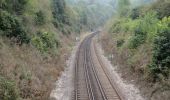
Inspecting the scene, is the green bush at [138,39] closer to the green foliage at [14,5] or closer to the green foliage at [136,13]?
the green foliage at [136,13]

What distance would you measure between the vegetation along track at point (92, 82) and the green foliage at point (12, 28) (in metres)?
7.12

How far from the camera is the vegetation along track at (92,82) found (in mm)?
23750

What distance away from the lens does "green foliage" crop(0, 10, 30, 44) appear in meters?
28.9

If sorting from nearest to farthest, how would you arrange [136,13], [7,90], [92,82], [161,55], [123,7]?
1. [7,90]
2. [161,55]
3. [92,82]
4. [136,13]
5. [123,7]

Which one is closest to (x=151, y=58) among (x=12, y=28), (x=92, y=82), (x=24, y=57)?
(x=92, y=82)

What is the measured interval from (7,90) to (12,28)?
40.4 ft

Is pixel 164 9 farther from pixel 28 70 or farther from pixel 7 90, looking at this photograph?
pixel 7 90

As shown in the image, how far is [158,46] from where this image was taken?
80.9ft

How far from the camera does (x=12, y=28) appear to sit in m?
30.1

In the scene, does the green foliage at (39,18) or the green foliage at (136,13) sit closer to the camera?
the green foliage at (39,18)

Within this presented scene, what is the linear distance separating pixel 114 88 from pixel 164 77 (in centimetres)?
474

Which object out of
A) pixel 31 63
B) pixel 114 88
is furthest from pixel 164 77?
pixel 31 63

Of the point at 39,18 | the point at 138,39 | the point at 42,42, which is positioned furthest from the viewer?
the point at 39,18

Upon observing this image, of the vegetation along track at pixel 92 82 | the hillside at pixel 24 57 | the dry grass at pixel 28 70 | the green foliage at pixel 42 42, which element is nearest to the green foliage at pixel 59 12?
the hillside at pixel 24 57
